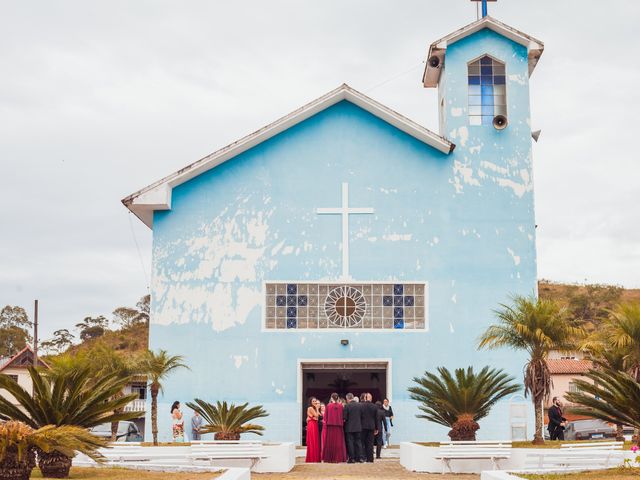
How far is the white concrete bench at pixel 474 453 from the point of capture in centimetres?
1738

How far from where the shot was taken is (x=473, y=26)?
27172 mm

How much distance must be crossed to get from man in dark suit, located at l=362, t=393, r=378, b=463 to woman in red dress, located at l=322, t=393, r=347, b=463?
0.51 m

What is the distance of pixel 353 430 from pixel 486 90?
1209cm

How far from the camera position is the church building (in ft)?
83.9

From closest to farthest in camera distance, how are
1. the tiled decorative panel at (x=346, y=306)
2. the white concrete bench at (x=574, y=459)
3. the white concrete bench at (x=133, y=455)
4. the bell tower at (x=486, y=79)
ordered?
the white concrete bench at (x=574, y=459)
the white concrete bench at (x=133, y=455)
the tiled decorative panel at (x=346, y=306)
the bell tower at (x=486, y=79)

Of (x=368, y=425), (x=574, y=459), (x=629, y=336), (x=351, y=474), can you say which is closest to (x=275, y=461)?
(x=351, y=474)

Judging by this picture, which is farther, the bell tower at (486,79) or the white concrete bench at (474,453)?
the bell tower at (486,79)

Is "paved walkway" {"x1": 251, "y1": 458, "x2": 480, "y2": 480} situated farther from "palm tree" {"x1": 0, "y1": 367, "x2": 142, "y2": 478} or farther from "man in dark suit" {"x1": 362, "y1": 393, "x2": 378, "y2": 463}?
"palm tree" {"x1": 0, "y1": 367, "x2": 142, "y2": 478}

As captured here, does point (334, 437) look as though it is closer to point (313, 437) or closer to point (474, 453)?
point (313, 437)

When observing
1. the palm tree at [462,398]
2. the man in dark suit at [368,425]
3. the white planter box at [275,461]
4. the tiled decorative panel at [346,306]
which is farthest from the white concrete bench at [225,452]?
the tiled decorative panel at [346,306]

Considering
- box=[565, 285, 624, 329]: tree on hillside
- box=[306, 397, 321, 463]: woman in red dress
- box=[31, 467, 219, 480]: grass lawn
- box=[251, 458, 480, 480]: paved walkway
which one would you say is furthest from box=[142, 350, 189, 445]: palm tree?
box=[565, 285, 624, 329]: tree on hillside

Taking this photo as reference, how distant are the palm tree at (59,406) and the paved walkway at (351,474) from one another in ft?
12.6

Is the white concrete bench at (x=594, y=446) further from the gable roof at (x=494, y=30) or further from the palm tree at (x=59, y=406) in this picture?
the gable roof at (x=494, y=30)

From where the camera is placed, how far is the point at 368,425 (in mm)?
20094
